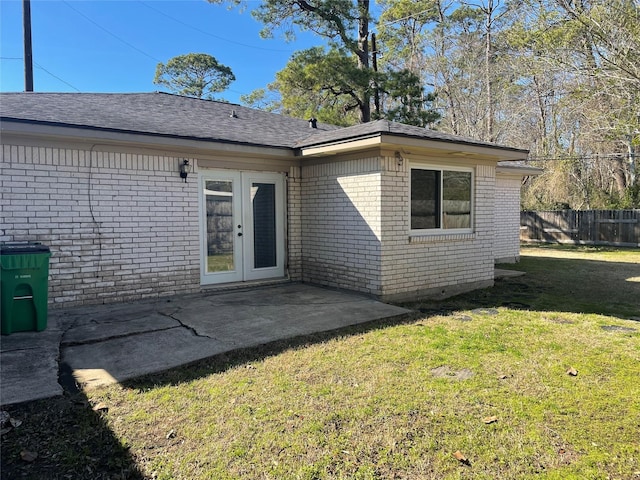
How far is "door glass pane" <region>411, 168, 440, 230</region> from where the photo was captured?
7.69 metres

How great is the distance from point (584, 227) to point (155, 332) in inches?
797

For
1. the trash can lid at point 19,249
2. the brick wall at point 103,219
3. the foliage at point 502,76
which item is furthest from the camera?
the foliage at point 502,76

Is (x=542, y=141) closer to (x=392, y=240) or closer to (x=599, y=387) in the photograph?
(x=392, y=240)

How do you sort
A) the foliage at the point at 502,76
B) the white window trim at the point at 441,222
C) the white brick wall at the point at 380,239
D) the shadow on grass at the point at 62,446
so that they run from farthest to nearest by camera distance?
1. the foliage at the point at 502,76
2. the white window trim at the point at 441,222
3. the white brick wall at the point at 380,239
4. the shadow on grass at the point at 62,446

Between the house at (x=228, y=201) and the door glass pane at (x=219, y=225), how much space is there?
0.07 ft

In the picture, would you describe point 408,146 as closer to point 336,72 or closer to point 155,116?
point 155,116

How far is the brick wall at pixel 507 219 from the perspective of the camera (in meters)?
12.4

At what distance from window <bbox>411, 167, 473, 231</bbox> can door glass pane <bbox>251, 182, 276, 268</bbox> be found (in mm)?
2871

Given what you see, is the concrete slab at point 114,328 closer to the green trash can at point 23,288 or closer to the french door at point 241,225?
the green trash can at point 23,288

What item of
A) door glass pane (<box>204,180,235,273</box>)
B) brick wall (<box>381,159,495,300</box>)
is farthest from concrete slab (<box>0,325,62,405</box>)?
brick wall (<box>381,159,495,300</box>)

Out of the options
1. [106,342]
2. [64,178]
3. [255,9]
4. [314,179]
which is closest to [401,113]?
[255,9]

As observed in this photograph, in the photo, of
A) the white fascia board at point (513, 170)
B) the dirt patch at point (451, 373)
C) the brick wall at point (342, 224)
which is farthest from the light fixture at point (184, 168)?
the white fascia board at point (513, 170)

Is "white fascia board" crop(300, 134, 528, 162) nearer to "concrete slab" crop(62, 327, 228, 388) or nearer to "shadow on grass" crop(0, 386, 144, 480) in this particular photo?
"concrete slab" crop(62, 327, 228, 388)

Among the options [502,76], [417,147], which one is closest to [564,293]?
[417,147]
